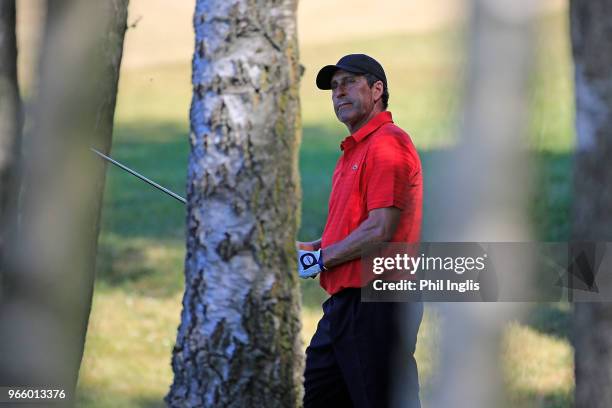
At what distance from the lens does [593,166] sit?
4.28 metres

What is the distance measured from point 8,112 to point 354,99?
6.19 feet

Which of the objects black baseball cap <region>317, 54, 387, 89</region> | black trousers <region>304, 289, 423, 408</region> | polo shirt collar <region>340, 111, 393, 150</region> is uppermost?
black baseball cap <region>317, 54, 387, 89</region>

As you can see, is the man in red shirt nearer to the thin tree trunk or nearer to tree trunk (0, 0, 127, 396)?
the thin tree trunk

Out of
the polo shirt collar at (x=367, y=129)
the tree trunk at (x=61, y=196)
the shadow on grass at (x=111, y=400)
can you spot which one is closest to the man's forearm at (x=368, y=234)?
the polo shirt collar at (x=367, y=129)

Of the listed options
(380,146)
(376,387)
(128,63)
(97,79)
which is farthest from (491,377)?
(128,63)

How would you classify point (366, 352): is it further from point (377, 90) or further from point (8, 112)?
point (8, 112)

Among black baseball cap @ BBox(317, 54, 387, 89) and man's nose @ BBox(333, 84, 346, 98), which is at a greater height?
black baseball cap @ BBox(317, 54, 387, 89)

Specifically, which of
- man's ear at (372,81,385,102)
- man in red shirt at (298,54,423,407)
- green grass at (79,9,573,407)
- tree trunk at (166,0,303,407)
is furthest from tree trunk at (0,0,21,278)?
green grass at (79,9,573,407)

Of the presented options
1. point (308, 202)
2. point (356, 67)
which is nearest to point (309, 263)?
point (356, 67)

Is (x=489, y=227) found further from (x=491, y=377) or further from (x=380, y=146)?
(x=380, y=146)

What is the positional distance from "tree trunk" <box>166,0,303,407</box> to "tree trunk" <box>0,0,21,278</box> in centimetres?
139

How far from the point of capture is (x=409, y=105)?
71.7ft

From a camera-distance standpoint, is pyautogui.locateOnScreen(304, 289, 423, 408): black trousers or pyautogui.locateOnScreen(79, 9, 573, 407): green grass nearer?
pyautogui.locateOnScreen(79, 9, 573, 407): green grass

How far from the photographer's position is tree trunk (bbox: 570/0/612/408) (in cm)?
425
